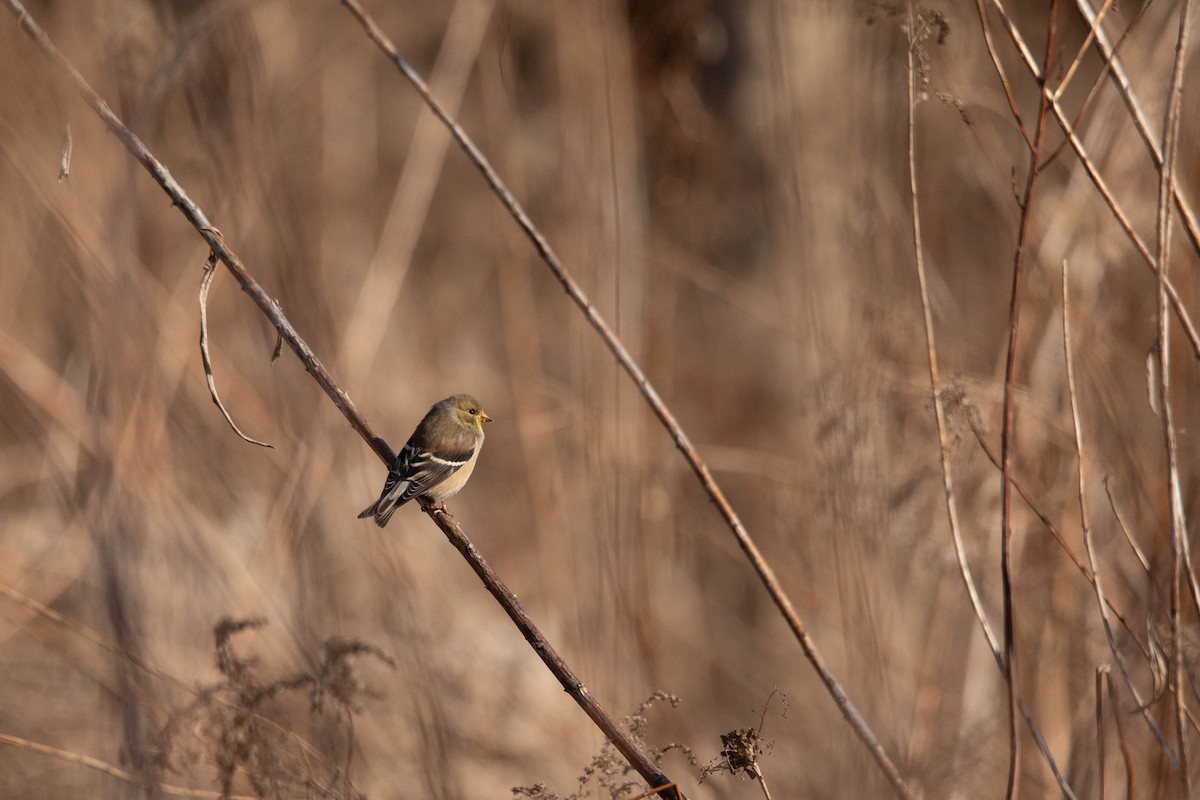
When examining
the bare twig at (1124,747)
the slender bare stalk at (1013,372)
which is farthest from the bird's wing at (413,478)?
the bare twig at (1124,747)

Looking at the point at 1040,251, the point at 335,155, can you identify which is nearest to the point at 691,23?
the point at 1040,251

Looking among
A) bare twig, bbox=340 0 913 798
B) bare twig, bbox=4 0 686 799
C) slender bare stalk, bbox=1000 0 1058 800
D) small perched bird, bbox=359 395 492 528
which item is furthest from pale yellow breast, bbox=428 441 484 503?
slender bare stalk, bbox=1000 0 1058 800

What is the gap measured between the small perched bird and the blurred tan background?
18 centimetres

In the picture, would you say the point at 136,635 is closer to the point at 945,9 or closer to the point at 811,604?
the point at 811,604

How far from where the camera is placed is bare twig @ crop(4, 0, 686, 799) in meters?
1.35

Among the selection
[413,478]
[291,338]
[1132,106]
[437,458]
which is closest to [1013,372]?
[1132,106]

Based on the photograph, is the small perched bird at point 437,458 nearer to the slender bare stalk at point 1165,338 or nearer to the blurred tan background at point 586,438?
the blurred tan background at point 586,438

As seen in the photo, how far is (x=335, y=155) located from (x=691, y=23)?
9.45ft

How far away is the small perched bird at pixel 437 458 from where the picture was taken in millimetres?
2367

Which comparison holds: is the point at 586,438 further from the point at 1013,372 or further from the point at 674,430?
the point at 1013,372

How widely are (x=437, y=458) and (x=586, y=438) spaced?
505 mm

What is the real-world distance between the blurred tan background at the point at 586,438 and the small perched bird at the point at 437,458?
18 cm

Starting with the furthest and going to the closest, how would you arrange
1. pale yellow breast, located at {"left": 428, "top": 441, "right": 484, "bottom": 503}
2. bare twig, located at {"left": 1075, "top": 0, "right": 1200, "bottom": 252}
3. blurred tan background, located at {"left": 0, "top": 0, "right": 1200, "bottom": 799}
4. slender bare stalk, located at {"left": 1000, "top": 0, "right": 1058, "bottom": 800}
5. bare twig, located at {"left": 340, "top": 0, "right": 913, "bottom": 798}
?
pale yellow breast, located at {"left": 428, "top": 441, "right": 484, "bottom": 503} < blurred tan background, located at {"left": 0, "top": 0, "right": 1200, "bottom": 799} < bare twig, located at {"left": 340, "top": 0, "right": 913, "bottom": 798} < bare twig, located at {"left": 1075, "top": 0, "right": 1200, "bottom": 252} < slender bare stalk, located at {"left": 1000, "top": 0, "right": 1058, "bottom": 800}

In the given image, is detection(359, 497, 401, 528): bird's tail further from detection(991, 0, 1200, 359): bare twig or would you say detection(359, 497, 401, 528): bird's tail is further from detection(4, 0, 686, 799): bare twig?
detection(991, 0, 1200, 359): bare twig
